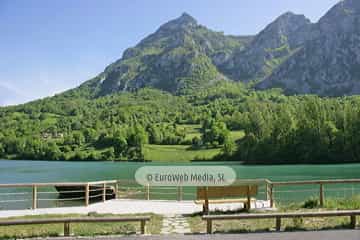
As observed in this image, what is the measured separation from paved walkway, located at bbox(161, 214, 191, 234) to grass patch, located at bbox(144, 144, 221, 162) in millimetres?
109251

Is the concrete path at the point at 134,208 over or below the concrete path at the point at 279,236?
below

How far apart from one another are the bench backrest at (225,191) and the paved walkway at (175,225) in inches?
41.6

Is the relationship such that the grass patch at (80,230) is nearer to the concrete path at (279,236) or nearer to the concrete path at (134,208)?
the concrete path at (279,236)

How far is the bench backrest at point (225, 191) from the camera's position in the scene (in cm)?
1314

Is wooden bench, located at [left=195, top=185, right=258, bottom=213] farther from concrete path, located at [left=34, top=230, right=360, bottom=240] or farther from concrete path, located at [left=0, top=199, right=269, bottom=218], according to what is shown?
concrete path, located at [left=34, top=230, right=360, bottom=240]

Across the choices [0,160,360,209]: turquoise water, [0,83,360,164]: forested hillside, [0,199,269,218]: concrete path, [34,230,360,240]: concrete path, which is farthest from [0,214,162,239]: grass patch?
[0,83,360,164]: forested hillside

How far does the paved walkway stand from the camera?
10344 millimetres

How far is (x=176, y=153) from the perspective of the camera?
132 meters

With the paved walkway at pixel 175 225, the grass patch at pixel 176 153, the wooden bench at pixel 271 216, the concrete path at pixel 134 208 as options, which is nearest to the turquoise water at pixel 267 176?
the concrete path at pixel 134 208

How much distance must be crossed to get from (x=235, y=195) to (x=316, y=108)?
92338 mm

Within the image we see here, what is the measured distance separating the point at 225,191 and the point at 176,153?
391 feet

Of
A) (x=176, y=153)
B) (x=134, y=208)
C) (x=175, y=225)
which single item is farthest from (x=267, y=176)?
(x=176, y=153)

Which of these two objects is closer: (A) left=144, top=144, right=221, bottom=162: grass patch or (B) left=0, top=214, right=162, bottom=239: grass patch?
(B) left=0, top=214, right=162, bottom=239: grass patch

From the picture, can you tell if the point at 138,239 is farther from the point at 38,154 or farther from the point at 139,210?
the point at 38,154
